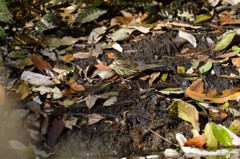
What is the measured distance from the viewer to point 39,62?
3756 mm

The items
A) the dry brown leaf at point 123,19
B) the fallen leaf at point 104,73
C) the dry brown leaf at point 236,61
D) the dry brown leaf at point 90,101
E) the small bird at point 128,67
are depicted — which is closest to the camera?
the dry brown leaf at point 90,101

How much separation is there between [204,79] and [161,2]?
1.93m

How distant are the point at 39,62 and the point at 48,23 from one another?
894 millimetres

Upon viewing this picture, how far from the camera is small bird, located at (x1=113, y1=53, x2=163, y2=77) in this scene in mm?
3438

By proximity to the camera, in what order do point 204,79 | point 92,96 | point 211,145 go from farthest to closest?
point 204,79 → point 92,96 → point 211,145

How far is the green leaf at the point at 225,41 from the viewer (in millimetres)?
3840

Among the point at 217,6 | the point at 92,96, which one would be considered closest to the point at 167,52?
the point at 92,96

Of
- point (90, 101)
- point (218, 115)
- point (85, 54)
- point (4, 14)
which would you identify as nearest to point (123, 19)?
point (85, 54)

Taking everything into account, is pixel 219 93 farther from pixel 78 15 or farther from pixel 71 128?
pixel 78 15

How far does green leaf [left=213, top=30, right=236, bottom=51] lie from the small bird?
1005mm

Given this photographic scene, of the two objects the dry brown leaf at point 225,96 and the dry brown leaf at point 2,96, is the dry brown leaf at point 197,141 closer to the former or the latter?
the dry brown leaf at point 225,96

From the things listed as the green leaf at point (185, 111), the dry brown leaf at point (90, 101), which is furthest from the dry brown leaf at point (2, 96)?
the green leaf at point (185, 111)

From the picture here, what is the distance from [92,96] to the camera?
10.5 feet

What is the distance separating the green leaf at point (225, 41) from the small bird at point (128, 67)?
1005 millimetres
